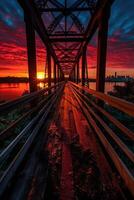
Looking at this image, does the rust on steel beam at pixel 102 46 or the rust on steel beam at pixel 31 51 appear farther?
the rust on steel beam at pixel 31 51

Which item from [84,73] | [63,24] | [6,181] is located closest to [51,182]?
[6,181]

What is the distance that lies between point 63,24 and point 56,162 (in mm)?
8678

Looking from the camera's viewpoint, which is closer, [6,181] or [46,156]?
[6,181]

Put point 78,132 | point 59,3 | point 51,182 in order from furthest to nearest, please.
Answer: point 59,3, point 78,132, point 51,182

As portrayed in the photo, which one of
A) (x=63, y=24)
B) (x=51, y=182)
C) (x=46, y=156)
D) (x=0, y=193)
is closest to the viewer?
(x=0, y=193)

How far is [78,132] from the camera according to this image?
162 inches

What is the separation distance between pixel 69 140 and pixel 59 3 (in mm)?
5907

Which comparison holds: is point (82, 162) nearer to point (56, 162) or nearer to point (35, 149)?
point (56, 162)

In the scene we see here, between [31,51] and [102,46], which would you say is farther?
[31,51]

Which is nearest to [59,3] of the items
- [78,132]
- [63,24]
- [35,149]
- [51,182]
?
[63,24]

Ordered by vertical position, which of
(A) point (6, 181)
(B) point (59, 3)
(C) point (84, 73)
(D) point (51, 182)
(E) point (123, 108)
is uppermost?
(B) point (59, 3)

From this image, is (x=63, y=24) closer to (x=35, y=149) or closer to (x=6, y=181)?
(x=35, y=149)

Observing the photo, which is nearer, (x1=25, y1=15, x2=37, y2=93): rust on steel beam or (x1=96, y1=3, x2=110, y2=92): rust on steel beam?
(x1=96, y1=3, x2=110, y2=92): rust on steel beam

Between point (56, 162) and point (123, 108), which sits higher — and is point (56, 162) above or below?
below
